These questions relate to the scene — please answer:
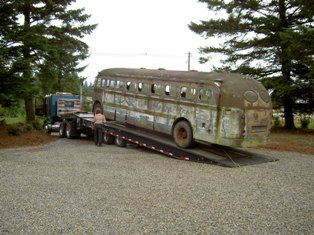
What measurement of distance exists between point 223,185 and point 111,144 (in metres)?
9.25

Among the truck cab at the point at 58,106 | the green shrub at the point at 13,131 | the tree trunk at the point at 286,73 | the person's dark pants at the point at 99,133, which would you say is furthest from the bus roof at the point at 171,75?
the tree trunk at the point at 286,73

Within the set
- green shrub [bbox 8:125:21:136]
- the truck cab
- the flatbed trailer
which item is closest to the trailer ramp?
the flatbed trailer

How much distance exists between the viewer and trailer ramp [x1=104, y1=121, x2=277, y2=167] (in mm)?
12953

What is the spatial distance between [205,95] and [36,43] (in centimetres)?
891

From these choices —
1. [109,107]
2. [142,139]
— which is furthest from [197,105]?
[109,107]

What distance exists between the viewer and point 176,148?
1371 centimetres

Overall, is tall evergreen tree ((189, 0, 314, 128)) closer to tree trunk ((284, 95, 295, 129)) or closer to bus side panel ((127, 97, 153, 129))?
tree trunk ((284, 95, 295, 129))

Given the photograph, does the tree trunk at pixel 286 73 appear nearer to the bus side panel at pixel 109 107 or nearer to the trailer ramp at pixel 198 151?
the trailer ramp at pixel 198 151

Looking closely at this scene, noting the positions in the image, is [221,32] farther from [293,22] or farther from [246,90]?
[246,90]

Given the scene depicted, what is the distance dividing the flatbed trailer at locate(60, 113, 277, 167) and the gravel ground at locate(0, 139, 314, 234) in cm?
38

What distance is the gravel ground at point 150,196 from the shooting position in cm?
672

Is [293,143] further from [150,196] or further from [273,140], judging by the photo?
[150,196]

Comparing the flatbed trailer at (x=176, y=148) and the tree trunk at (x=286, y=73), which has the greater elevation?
the tree trunk at (x=286, y=73)

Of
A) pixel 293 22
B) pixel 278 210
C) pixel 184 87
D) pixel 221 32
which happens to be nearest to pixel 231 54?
pixel 221 32
